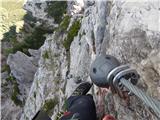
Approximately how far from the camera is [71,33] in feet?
48.4

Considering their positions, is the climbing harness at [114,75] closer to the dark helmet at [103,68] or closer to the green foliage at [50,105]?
the dark helmet at [103,68]

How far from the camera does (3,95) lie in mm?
30359

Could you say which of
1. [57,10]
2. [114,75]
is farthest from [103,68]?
[57,10]

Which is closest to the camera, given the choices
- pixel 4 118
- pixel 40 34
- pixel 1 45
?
pixel 4 118

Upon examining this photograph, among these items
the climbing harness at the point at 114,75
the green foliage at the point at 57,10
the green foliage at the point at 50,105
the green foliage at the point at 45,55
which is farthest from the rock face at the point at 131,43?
the green foliage at the point at 57,10

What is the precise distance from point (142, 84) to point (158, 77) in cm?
30

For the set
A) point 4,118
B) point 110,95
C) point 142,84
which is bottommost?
point 4,118

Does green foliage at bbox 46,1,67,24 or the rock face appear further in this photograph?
green foliage at bbox 46,1,67,24

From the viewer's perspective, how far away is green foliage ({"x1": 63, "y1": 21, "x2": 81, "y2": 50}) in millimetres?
14489

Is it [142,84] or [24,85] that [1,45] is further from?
[142,84]

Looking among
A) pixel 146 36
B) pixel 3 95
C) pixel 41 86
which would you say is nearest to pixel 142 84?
pixel 146 36

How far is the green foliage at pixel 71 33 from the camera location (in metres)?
14.5

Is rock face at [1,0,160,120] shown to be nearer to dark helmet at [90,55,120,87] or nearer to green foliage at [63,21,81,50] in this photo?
dark helmet at [90,55,120,87]

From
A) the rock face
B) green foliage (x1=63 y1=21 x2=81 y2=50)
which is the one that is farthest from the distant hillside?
the rock face
